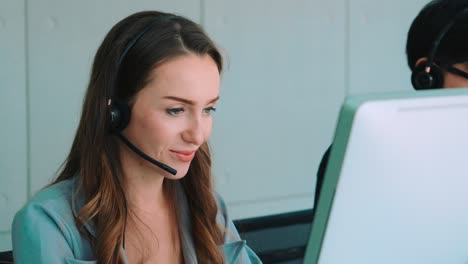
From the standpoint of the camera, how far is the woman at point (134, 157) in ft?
4.27

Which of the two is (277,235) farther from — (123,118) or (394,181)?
(394,181)

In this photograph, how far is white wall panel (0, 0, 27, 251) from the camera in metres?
2.07

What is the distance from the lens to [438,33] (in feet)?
5.00

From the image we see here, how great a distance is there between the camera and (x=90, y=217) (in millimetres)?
1330

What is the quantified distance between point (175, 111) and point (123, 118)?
0.37 ft

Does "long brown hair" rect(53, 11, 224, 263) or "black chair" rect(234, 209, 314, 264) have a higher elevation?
"long brown hair" rect(53, 11, 224, 263)

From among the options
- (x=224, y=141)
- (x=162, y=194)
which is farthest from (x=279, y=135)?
(x=162, y=194)

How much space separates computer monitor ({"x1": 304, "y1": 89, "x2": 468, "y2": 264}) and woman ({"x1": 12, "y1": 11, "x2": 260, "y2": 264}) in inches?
23.8

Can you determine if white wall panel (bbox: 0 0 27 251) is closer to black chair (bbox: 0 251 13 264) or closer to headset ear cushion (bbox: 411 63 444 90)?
black chair (bbox: 0 251 13 264)

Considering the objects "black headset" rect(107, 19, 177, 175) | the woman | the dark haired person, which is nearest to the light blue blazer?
the woman

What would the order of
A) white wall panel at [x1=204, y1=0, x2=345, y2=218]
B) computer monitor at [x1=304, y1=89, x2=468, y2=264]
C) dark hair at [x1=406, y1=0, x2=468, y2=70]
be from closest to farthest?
computer monitor at [x1=304, y1=89, x2=468, y2=264]
dark hair at [x1=406, y1=0, x2=468, y2=70]
white wall panel at [x1=204, y1=0, x2=345, y2=218]

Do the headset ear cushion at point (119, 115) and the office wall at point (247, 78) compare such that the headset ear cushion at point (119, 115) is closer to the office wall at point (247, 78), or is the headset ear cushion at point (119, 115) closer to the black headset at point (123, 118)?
the black headset at point (123, 118)

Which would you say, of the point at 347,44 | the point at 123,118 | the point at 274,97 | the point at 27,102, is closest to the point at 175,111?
the point at 123,118

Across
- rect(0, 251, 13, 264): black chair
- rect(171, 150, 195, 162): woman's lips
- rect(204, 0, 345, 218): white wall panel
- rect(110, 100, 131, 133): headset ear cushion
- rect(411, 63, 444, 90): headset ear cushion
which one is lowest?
rect(0, 251, 13, 264): black chair
